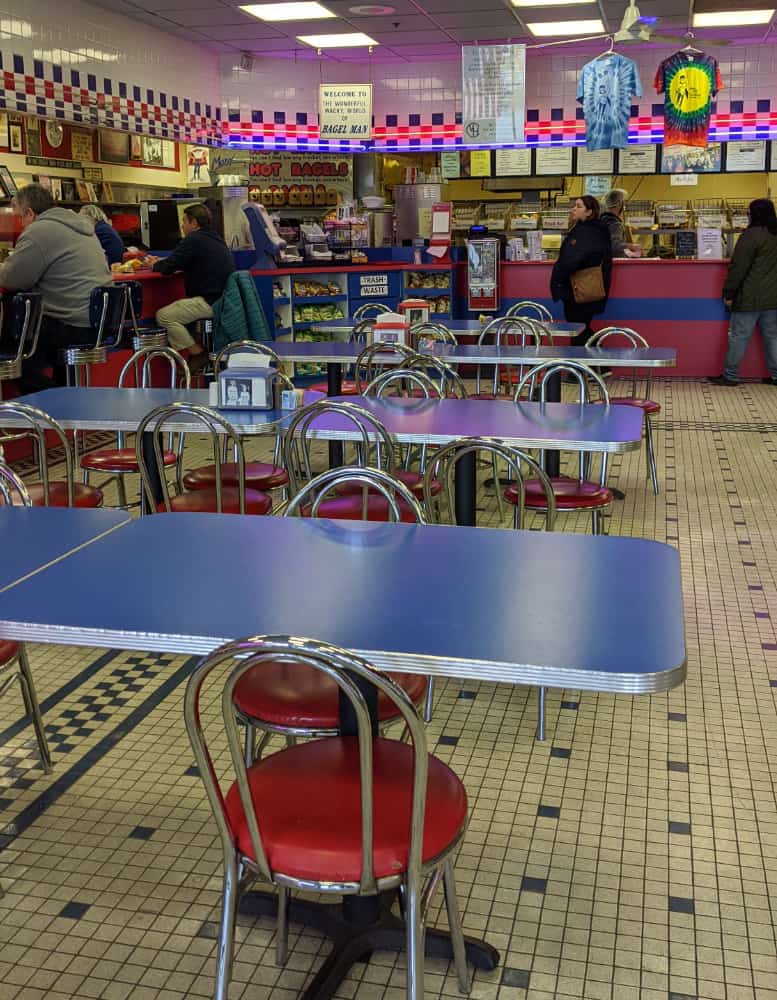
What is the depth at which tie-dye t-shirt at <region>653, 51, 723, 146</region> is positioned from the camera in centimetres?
838

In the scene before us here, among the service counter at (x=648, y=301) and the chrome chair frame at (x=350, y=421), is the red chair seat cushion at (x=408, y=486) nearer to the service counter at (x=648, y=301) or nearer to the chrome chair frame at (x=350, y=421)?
the chrome chair frame at (x=350, y=421)

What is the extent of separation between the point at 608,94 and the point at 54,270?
438 centimetres

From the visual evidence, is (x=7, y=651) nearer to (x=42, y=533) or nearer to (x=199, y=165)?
(x=42, y=533)

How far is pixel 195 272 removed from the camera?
321 inches

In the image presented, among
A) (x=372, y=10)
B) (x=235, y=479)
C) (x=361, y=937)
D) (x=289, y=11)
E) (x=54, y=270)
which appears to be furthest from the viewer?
(x=289, y=11)

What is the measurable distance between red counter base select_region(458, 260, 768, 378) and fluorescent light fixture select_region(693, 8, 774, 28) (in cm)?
241

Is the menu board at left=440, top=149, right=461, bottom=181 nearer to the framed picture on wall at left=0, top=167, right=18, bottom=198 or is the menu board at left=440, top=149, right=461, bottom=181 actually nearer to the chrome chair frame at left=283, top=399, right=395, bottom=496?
the framed picture on wall at left=0, top=167, right=18, bottom=198

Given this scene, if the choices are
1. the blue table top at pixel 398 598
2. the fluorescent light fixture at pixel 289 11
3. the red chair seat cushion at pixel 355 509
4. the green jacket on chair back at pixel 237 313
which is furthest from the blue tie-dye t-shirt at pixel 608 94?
the blue table top at pixel 398 598

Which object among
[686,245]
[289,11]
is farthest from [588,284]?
[289,11]

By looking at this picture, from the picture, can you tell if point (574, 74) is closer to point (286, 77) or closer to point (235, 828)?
point (286, 77)

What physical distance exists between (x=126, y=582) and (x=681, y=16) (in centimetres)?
983

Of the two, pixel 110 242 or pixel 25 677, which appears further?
pixel 110 242

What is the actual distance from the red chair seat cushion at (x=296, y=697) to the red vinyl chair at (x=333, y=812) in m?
0.22

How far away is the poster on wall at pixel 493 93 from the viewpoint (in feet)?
31.3
